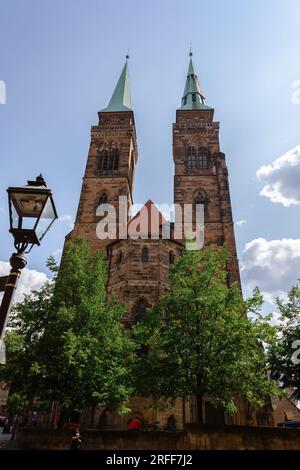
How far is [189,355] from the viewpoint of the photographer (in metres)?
14.2

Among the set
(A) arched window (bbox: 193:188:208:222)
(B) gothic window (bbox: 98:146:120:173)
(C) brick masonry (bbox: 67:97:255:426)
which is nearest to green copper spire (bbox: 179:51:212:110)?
(C) brick masonry (bbox: 67:97:255:426)

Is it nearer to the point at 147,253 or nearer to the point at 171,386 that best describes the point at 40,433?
the point at 171,386

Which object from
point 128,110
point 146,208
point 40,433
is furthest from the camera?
point 128,110

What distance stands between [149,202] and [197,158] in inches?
318

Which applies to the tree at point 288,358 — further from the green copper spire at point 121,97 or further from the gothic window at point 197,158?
the green copper spire at point 121,97

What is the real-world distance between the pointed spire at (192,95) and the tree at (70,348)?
30.1 metres

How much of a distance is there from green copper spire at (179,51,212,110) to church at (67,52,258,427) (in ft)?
0.38

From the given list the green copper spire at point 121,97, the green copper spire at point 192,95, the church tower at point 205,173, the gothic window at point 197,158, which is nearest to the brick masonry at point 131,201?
the church tower at point 205,173

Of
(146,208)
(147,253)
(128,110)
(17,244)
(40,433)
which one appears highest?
(128,110)

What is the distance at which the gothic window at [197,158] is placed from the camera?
3369 cm

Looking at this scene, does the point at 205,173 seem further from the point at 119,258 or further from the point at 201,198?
the point at 119,258

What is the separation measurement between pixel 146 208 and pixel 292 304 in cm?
1426
